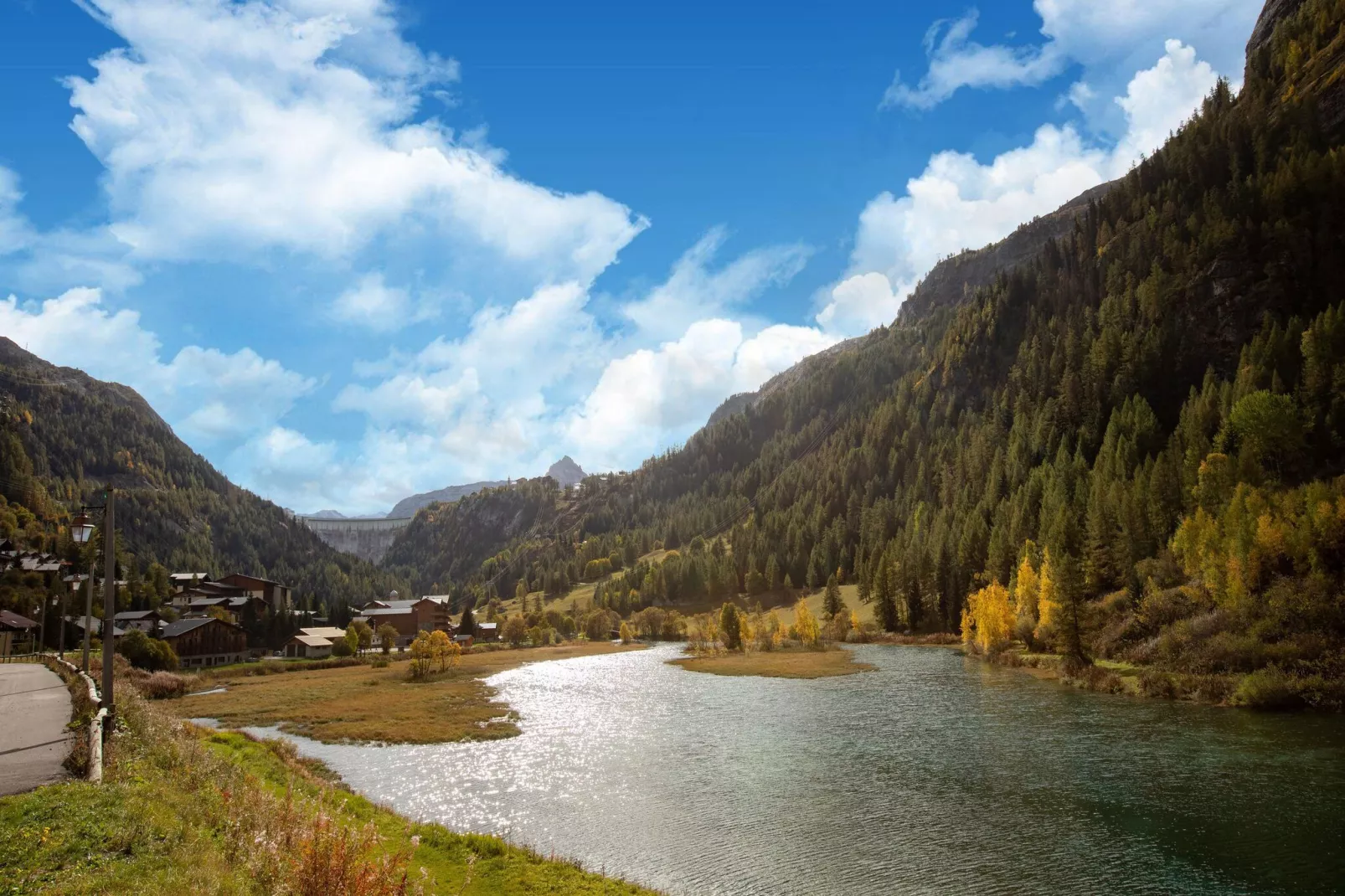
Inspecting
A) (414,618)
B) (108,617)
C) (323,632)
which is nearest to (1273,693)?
(108,617)

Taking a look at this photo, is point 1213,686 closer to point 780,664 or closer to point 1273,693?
point 1273,693

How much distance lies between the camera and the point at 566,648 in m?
148

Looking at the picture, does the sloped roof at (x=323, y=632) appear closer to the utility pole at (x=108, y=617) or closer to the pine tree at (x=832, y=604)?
the pine tree at (x=832, y=604)

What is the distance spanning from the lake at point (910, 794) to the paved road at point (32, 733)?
46.1 feet

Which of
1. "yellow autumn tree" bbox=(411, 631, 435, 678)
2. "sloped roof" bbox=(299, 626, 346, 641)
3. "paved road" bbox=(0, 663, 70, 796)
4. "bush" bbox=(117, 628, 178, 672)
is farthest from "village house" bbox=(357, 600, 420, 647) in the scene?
"paved road" bbox=(0, 663, 70, 796)

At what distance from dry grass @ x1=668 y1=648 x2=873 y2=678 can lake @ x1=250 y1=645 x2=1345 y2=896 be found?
26.9m

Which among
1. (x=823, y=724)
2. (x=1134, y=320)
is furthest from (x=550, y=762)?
(x=1134, y=320)

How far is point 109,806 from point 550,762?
98.8 ft

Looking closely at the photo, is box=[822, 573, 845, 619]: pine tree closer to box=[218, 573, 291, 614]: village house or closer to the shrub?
the shrub

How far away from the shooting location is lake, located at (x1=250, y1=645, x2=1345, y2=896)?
25.3m

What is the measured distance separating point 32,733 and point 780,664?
84758 mm

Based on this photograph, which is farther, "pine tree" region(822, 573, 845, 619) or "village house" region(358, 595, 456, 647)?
"village house" region(358, 595, 456, 647)

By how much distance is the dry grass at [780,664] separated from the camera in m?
88.3

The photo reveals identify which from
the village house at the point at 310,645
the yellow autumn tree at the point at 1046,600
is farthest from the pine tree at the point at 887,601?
the village house at the point at 310,645
